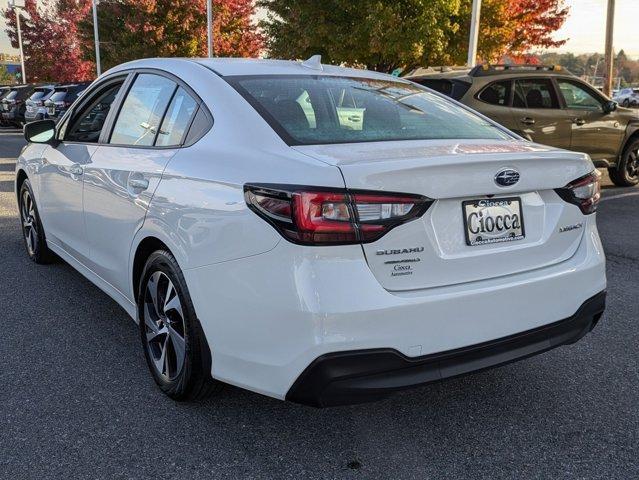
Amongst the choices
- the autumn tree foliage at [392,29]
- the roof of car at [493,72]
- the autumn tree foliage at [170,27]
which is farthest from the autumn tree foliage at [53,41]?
the roof of car at [493,72]

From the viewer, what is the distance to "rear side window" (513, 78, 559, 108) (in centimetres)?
873

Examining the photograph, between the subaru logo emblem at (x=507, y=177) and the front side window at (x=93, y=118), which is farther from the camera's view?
the front side window at (x=93, y=118)

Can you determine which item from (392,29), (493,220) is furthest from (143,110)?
(392,29)

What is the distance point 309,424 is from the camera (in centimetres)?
291

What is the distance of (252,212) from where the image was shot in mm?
2377

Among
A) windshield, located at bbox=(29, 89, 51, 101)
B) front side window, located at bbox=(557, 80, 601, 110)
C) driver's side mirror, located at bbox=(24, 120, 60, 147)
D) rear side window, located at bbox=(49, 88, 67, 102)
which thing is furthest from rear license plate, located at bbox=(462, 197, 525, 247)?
windshield, located at bbox=(29, 89, 51, 101)

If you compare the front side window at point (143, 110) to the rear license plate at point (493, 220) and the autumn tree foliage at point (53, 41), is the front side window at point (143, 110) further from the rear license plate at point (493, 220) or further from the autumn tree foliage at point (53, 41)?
the autumn tree foliage at point (53, 41)

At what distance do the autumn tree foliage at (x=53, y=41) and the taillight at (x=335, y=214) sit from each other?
42.8 meters

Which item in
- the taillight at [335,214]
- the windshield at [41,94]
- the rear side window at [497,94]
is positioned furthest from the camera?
the windshield at [41,94]

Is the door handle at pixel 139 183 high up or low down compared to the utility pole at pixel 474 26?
down

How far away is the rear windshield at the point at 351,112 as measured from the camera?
2.80 meters

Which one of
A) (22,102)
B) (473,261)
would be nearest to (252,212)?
(473,261)

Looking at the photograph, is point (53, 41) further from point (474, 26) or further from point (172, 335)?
point (172, 335)

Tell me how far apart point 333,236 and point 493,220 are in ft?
2.29
